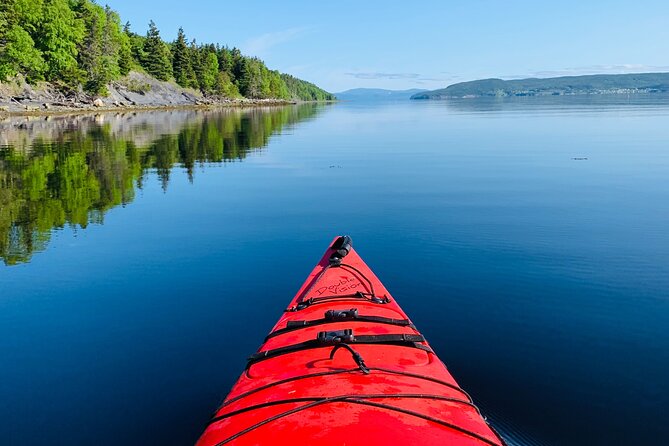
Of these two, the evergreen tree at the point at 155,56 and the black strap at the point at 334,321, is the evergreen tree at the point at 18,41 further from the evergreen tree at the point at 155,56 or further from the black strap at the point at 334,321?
the black strap at the point at 334,321

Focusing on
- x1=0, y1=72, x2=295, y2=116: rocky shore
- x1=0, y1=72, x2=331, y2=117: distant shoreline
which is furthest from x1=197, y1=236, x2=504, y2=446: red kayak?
x1=0, y1=72, x2=295, y2=116: rocky shore

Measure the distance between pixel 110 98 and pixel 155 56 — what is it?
86.5 ft

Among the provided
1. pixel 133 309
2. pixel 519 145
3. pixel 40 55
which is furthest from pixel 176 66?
pixel 133 309

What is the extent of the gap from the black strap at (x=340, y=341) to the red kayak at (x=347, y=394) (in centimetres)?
1

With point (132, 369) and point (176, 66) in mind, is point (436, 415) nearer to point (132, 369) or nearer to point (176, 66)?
point (132, 369)

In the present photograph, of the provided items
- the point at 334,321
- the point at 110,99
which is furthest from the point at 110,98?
the point at 334,321

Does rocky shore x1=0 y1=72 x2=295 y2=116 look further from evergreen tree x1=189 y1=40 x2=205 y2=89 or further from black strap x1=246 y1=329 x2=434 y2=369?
black strap x1=246 y1=329 x2=434 y2=369

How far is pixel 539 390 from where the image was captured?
6.38 meters

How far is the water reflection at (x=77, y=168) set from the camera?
14506 millimetres

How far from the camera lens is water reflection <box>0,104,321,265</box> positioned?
1451 centimetres

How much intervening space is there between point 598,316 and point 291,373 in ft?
20.3

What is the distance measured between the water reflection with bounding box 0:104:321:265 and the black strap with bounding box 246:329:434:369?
9.15 metres

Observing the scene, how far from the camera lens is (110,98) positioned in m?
93.8

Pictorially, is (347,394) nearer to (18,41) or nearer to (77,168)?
(77,168)
